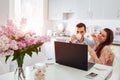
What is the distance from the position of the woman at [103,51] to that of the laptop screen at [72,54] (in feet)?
1.71

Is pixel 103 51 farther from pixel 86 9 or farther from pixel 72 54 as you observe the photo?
pixel 86 9

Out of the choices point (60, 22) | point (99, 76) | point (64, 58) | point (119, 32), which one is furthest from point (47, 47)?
point (99, 76)

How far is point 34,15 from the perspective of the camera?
4.82 m

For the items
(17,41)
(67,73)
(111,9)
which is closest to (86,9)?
(111,9)

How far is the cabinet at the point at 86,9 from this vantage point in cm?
367

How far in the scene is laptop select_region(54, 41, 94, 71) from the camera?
169 cm

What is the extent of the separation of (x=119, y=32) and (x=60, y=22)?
177cm

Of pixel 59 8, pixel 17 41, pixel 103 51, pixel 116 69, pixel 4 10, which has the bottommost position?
pixel 116 69

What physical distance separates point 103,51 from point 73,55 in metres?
0.71

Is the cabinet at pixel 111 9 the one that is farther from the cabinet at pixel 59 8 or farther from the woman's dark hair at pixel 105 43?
the woman's dark hair at pixel 105 43

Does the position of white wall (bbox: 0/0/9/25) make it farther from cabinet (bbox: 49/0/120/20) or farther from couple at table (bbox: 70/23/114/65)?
couple at table (bbox: 70/23/114/65)

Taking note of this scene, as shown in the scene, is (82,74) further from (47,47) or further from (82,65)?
(47,47)

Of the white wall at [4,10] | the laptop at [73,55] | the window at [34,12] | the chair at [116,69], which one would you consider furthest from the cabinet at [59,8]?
the laptop at [73,55]

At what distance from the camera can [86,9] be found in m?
4.09
